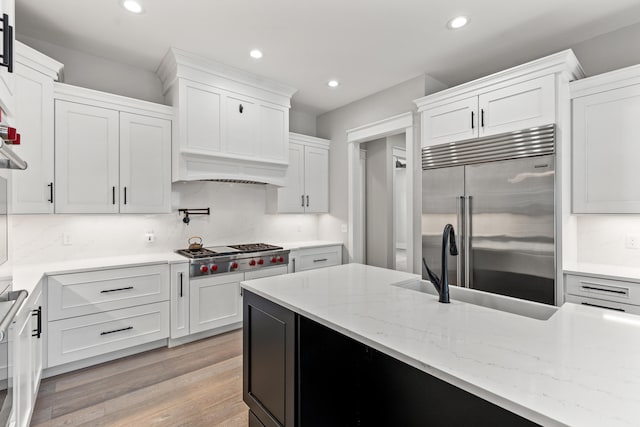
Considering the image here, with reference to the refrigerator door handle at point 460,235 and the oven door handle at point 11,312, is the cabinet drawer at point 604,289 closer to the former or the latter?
the refrigerator door handle at point 460,235

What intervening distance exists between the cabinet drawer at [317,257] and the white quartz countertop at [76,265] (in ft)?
4.64

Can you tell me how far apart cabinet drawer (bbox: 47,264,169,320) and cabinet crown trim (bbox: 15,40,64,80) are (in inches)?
63.5

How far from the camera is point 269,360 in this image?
1.68 meters

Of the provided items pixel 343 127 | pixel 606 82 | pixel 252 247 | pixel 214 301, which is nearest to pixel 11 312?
pixel 214 301

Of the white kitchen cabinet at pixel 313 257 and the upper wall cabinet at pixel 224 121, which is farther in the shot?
the white kitchen cabinet at pixel 313 257

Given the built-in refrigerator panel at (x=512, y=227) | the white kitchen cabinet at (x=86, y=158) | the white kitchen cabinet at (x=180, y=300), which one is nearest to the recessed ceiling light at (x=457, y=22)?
the built-in refrigerator panel at (x=512, y=227)

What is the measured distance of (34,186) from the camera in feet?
8.07

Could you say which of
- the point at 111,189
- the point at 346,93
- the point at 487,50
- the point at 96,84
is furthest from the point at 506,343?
the point at 96,84

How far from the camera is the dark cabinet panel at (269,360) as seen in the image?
1.52 m

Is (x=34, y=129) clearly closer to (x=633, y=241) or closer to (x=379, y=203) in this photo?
(x=379, y=203)

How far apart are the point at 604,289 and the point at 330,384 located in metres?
2.17

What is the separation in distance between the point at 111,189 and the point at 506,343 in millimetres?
3218

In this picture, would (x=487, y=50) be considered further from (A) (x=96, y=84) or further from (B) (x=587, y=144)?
(A) (x=96, y=84)

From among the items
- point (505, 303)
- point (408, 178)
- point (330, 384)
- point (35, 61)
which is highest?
point (35, 61)
